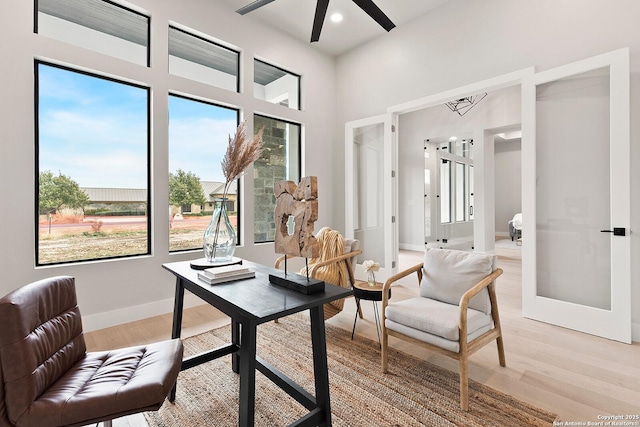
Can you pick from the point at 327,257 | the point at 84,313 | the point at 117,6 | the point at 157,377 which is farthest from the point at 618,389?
the point at 117,6

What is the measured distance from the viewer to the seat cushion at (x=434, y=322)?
1.87m

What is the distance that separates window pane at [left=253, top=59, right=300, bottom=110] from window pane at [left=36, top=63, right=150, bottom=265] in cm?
146

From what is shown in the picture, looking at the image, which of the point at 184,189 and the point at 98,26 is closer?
the point at 98,26

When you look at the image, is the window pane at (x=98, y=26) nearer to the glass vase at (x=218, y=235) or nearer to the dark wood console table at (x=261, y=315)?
the glass vase at (x=218, y=235)

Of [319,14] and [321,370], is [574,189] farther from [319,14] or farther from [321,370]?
[321,370]

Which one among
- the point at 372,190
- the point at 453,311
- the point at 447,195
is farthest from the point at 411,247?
the point at 453,311

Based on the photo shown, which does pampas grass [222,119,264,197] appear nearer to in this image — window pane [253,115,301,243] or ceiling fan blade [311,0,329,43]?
ceiling fan blade [311,0,329,43]

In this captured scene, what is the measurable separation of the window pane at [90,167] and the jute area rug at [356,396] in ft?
4.93

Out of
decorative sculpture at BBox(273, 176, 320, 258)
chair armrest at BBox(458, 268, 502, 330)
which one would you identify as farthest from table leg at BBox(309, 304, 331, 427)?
chair armrest at BBox(458, 268, 502, 330)

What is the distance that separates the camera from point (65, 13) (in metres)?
2.86

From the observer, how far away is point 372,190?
4.75 meters

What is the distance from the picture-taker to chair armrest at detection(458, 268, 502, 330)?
6.03 ft

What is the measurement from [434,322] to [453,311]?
21 cm

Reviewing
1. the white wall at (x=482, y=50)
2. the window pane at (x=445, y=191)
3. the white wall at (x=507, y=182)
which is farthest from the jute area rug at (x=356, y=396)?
the white wall at (x=507, y=182)
